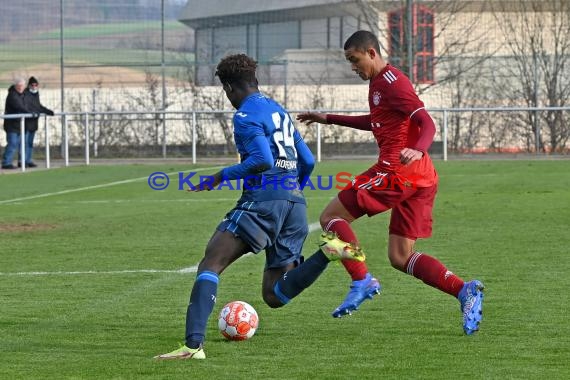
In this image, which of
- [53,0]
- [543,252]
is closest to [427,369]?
[543,252]

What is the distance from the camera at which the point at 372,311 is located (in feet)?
28.6

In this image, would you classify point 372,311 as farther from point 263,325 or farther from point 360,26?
point 360,26

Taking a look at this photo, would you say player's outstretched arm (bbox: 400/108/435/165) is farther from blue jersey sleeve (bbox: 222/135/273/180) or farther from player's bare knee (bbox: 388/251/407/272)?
blue jersey sleeve (bbox: 222/135/273/180)

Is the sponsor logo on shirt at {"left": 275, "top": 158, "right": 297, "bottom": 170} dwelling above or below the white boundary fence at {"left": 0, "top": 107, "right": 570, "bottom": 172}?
below

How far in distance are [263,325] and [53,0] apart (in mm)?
29974

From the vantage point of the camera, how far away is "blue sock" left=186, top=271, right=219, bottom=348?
695 centimetres

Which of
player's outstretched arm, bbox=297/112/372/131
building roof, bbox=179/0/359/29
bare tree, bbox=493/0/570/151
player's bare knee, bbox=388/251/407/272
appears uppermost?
building roof, bbox=179/0/359/29

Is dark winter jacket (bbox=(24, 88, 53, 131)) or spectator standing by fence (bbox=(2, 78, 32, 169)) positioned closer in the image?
spectator standing by fence (bbox=(2, 78, 32, 169))

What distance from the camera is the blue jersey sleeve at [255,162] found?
7.07m

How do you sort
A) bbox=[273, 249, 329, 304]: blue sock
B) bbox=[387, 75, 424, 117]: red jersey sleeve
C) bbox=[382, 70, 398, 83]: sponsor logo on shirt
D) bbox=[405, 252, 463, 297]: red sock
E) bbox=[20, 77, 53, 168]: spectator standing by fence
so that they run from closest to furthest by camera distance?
bbox=[273, 249, 329, 304]: blue sock → bbox=[405, 252, 463, 297]: red sock → bbox=[387, 75, 424, 117]: red jersey sleeve → bbox=[382, 70, 398, 83]: sponsor logo on shirt → bbox=[20, 77, 53, 168]: spectator standing by fence

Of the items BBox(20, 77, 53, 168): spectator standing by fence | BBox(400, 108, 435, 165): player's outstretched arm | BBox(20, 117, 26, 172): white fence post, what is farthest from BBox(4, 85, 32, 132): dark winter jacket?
BBox(400, 108, 435, 165): player's outstretched arm

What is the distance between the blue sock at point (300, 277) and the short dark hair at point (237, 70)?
1.10 m

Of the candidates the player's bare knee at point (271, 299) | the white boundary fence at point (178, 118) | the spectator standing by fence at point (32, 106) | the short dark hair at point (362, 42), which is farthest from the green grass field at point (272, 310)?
the white boundary fence at point (178, 118)

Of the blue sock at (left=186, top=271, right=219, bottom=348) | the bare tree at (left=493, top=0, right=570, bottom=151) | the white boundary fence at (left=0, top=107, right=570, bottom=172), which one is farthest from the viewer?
the bare tree at (left=493, top=0, right=570, bottom=151)
